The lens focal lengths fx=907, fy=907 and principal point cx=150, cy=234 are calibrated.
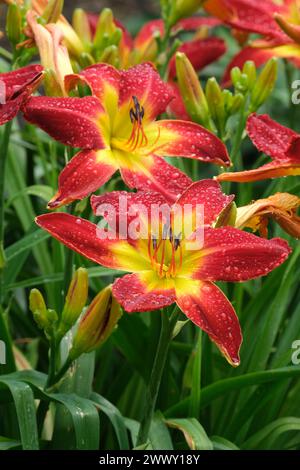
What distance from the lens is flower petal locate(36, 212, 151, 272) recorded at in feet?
2.55

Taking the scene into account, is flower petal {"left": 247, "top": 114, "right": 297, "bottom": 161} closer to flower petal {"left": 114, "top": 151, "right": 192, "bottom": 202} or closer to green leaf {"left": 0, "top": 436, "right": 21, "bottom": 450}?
flower petal {"left": 114, "top": 151, "right": 192, "bottom": 202}

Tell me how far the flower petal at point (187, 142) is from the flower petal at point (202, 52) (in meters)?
0.39

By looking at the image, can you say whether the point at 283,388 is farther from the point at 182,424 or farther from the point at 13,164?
the point at 13,164

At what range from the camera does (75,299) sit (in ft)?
2.79

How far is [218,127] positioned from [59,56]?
220mm

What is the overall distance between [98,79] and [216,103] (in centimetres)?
17

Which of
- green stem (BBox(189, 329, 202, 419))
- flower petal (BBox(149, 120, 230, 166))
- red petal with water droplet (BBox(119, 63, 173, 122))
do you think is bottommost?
green stem (BBox(189, 329, 202, 419))

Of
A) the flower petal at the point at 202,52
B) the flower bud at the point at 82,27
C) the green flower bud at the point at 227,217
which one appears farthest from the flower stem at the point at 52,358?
the flower petal at the point at 202,52

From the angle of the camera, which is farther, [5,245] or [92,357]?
[5,245]

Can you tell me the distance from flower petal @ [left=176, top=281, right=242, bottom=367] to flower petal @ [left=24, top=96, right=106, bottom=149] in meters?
0.20

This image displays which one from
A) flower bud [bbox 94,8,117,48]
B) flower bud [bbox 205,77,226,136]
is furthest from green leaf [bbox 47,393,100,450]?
flower bud [bbox 94,8,117,48]

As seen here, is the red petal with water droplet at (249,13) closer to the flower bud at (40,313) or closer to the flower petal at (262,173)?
the flower petal at (262,173)
